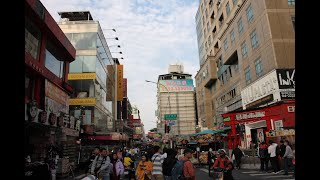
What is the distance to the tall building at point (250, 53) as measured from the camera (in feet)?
82.3

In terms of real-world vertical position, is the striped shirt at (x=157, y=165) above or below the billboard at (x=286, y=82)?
below

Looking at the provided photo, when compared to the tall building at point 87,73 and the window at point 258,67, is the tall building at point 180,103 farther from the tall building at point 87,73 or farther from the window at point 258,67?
the window at point 258,67

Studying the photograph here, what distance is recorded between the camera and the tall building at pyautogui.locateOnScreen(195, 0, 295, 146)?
82.3ft

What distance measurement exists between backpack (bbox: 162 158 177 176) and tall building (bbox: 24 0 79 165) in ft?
28.9

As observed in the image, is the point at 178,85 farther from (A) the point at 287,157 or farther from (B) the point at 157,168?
(B) the point at 157,168

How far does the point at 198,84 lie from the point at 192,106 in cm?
5263

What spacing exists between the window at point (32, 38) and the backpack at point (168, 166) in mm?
13173

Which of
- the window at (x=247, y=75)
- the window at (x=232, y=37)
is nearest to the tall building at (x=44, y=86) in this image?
the window at (x=247, y=75)

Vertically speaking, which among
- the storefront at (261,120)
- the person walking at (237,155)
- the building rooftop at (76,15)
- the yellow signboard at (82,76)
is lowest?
the person walking at (237,155)

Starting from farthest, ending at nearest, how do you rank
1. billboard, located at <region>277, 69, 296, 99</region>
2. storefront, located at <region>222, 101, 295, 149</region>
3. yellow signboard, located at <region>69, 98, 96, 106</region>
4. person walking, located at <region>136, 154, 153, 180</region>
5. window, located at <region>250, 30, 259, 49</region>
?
yellow signboard, located at <region>69, 98, 96, 106</region> < window, located at <region>250, 30, 259, 49</region> < billboard, located at <region>277, 69, 296, 99</region> < storefront, located at <region>222, 101, 295, 149</region> < person walking, located at <region>136, 154, 153, 180</region>

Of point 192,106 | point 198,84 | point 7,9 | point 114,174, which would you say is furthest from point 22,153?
point 192,106

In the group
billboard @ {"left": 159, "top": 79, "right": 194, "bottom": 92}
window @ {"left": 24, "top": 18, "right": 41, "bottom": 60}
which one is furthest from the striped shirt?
billboard @ {"left": 159, "top": 79, "right": 194, "bottom": 92}

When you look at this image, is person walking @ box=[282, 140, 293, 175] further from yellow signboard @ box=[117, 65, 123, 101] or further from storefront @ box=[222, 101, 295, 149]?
yellow signboard @ box=[117, 65, 123, 101]
